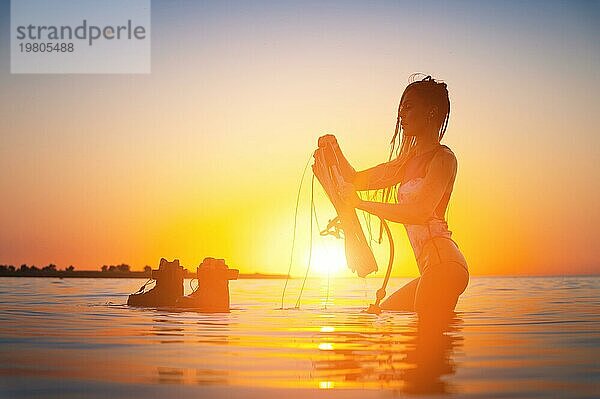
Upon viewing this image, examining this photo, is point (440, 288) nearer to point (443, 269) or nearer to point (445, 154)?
point (443, 269)

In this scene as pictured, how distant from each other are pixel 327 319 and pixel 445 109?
13.3 feet

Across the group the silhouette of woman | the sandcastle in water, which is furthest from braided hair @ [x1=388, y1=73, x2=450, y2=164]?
the sandcastle in water

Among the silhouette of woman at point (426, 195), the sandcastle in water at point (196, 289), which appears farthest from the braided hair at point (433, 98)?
the sandcastle in water at point (196, 289)

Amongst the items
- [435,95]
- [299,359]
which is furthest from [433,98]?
[299,359]

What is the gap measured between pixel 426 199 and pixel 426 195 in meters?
0.06

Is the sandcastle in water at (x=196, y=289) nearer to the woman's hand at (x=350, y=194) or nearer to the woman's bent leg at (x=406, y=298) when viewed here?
the woman's bent leg at (x=406, y=298)

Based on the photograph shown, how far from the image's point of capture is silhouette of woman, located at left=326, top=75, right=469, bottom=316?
32.9 feet

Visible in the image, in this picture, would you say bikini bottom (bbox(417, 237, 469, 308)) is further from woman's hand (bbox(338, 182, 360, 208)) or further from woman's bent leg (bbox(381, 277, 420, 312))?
woman's hand (bbox(338, 182, 360, 208))

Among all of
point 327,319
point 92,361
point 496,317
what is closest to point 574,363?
point 92,361

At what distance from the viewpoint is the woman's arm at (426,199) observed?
995 cm

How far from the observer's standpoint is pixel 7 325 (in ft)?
36.9

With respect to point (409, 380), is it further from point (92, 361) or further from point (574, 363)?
point (92, 361)

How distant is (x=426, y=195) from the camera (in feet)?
32.7

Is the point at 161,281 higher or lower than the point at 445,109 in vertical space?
lower
